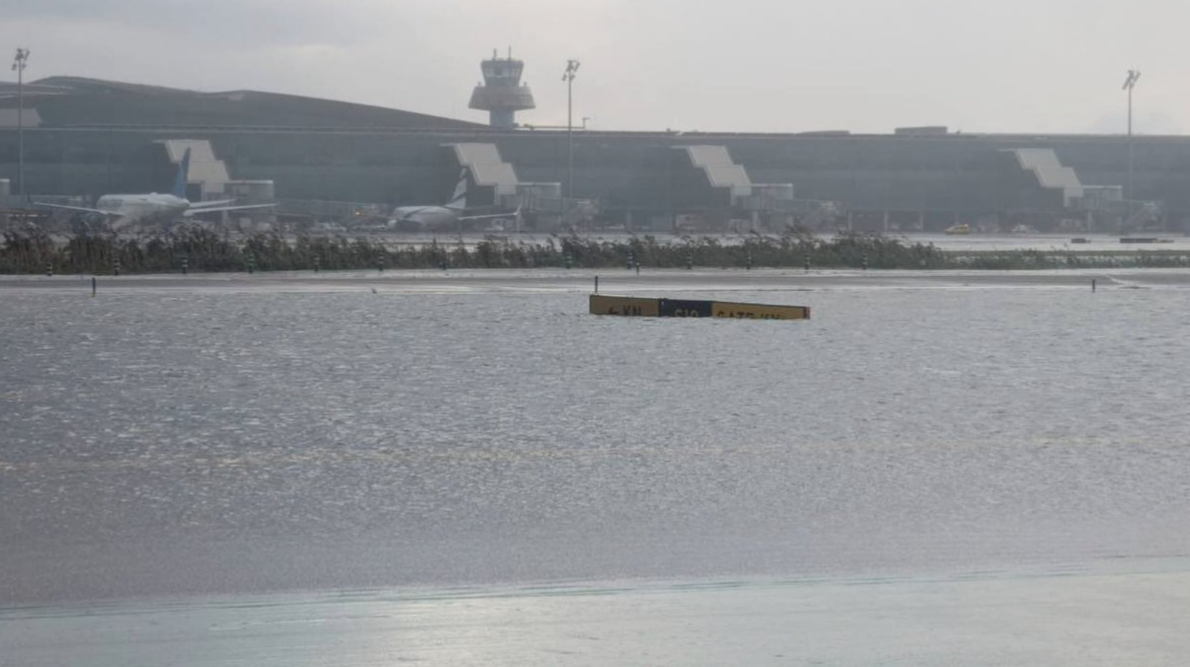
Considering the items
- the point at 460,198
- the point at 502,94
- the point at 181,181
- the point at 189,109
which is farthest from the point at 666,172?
the point at 502,94

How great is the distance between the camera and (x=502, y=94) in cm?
17688

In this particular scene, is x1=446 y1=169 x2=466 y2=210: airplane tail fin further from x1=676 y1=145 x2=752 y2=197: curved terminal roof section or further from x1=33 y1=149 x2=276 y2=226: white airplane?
x1=676 y1=145 x2=752 y2=197: curved terminal roof section

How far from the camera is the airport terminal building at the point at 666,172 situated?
99.6 metres

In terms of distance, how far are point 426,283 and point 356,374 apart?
23.7 meters

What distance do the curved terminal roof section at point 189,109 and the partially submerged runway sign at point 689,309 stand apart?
8263 cm

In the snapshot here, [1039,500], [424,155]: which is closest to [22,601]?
[1039,500]

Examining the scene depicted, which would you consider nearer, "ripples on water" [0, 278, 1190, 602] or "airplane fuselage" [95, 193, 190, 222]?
"ripples on water" [0, 278, 1190, 602]

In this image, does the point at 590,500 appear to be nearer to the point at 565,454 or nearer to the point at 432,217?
the point at 565,454

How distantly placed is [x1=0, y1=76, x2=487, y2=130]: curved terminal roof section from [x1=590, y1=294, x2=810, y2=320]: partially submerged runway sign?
8263 centimetres

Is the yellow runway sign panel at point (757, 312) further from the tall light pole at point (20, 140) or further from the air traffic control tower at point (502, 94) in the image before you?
the air traffic control tower at point (502, 94)

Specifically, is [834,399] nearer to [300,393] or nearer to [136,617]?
[300,393]

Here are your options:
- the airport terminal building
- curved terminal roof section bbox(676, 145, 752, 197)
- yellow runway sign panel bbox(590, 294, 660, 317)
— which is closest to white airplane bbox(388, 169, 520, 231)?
the airport terminal building

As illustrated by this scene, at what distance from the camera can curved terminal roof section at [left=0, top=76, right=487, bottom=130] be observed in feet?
391

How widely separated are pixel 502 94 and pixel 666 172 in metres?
73.8
